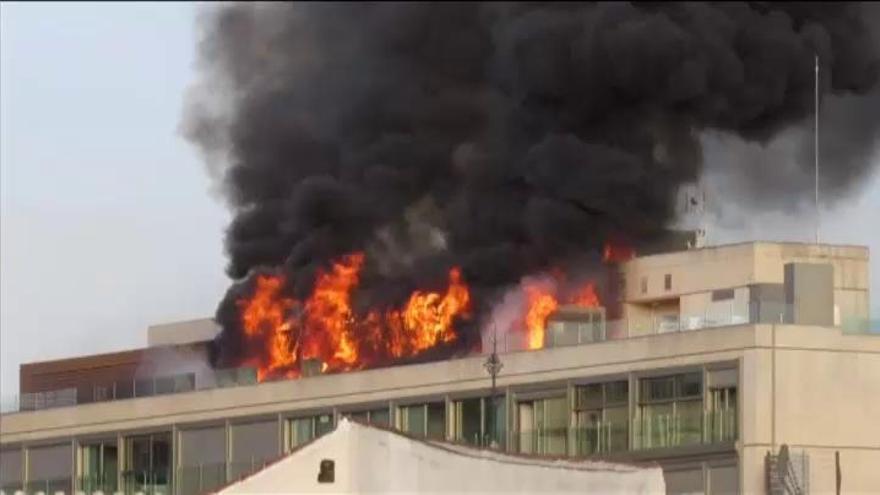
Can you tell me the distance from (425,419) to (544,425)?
5575mm

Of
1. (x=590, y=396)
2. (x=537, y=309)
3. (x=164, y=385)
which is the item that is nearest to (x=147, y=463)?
(x=164, y=385)

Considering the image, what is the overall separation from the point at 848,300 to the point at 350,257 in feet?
75.1

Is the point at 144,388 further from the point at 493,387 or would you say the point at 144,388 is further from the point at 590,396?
the point at 590,396

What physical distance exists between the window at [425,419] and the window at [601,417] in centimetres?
606

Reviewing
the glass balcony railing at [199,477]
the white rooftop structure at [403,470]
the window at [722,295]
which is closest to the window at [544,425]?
the window at [722,295]

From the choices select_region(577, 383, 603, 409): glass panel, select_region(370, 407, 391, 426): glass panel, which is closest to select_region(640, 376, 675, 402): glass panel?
select_region(577, 383, 603, 409): glass panel

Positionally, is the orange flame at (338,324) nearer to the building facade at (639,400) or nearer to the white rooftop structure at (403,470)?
the building facade at (639,400)

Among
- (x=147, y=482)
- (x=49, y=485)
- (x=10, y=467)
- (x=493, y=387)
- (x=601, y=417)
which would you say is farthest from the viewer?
(x=10, y=467)

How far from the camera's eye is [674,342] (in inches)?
4031

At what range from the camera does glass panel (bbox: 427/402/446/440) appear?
Answer: 110625mm

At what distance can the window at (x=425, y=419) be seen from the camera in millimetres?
110750

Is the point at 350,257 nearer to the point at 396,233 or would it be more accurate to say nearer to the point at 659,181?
the point at 396,233

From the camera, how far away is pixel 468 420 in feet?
361

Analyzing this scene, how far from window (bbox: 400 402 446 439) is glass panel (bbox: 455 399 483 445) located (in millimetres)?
556
